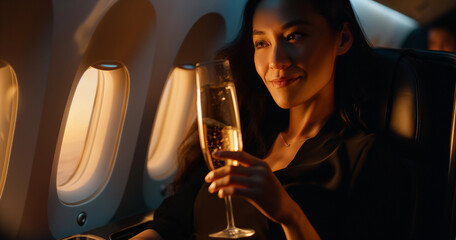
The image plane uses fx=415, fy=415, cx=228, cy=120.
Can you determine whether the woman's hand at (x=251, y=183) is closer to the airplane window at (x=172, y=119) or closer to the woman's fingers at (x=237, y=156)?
the woman's fingers at (x=237, y=156)

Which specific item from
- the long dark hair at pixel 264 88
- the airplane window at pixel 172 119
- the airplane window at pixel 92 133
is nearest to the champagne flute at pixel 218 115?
the long dark hair at pixel 264 88

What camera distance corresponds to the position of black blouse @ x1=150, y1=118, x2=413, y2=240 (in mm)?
1303

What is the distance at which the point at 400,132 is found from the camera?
1.48 metres

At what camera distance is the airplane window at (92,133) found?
3016 mm

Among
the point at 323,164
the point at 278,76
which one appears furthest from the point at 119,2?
the point at 323,164

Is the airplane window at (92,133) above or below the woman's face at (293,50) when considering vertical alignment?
below

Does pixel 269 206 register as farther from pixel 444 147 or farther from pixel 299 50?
pixel 444 147

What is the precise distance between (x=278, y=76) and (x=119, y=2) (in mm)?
1588

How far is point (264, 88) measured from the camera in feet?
6.15

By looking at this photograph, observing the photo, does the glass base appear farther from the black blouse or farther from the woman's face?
the woman's face

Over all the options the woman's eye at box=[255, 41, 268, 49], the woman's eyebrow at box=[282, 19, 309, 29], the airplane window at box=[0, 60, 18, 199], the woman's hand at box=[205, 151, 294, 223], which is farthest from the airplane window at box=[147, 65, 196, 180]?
the woman's hand at box=[205, 151, 294, 223]

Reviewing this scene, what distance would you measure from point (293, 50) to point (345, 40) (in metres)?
0.28

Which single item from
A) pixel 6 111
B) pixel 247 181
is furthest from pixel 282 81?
pixel 6 111

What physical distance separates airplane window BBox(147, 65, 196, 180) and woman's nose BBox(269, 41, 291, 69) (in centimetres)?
271
